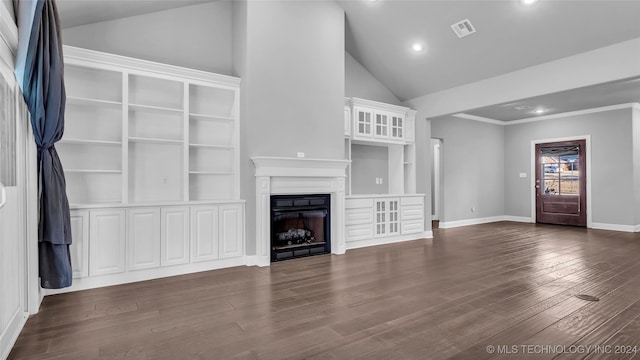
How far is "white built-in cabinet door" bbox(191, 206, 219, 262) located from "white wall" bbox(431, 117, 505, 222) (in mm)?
5547

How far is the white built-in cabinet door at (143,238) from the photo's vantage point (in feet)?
11.7

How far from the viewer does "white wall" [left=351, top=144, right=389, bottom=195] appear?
612 centimetres

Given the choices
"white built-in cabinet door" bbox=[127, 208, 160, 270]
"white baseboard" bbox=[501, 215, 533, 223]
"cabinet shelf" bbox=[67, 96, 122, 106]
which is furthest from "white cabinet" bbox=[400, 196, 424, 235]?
"cabinet shelf" bbox=[67, 96, 122, 106]

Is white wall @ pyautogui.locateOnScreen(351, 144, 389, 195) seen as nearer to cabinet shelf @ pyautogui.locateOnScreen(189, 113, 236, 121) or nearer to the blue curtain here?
cabinet shelf @ pyautogui.locateOnScreen(189, 113, 236, 121)

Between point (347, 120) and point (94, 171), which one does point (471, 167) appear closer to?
point (347, 120)

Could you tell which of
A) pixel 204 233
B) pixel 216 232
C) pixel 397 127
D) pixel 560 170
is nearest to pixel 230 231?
pixel 216 232

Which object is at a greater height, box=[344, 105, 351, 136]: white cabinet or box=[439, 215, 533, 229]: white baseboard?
box=[344, 105, 351, 136]: white cabinet

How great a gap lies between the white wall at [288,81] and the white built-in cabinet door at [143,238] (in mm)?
1074

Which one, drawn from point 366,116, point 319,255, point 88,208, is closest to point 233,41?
point 366,116

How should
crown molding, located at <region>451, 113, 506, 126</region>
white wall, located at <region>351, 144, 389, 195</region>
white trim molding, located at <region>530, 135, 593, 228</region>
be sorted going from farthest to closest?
crown molding, located at <region>451, 113, 506, 126</region> < white trim molding, located at <region>530, 135, 593, 228</region> < white wall, located at <region>351, 144, 389, 195</region>

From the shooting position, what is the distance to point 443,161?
791cm

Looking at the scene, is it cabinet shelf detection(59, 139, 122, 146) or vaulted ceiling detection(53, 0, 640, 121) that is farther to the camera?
vaulted ceiling detection(53, 0, 640, 121)

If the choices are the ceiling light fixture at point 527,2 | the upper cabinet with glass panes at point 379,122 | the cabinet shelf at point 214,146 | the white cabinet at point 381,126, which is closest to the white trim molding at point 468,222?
the upper cabinet with glass panes at point 379,122

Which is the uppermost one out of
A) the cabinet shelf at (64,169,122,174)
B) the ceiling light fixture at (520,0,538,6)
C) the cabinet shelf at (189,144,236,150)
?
the ceiling light fixture at (520,0,538,6)
